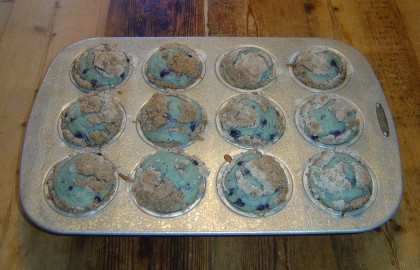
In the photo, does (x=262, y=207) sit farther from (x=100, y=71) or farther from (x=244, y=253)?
(x=100, y=71)

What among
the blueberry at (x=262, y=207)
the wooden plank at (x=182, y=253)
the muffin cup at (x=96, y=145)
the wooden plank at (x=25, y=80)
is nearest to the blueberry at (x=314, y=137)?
the blueberry at (x=262, y=207)

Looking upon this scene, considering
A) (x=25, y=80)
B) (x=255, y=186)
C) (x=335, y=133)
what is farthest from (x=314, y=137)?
(x=25, y=80)

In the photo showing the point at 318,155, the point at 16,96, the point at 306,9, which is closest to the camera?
the point at 318,155

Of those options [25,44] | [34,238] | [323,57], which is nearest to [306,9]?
[323,57]

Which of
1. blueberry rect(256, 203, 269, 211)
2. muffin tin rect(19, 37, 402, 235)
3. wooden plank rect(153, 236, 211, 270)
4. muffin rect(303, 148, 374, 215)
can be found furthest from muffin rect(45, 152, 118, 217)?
muffin rect(303, 148, 374, 215)

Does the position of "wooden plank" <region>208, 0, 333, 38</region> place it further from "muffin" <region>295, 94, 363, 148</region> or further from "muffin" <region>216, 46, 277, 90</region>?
"muffin" <region>295, 94, 363, 148</region>

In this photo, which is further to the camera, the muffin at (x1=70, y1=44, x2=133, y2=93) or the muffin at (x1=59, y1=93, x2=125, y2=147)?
the muffin at (x1=70, y1=44, x2=133, y2=93)

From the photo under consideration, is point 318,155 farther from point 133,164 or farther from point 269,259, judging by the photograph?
point 133,164

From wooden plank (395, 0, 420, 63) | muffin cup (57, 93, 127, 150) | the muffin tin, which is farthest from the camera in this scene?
wooden plank (395, 0, 420, 63)
